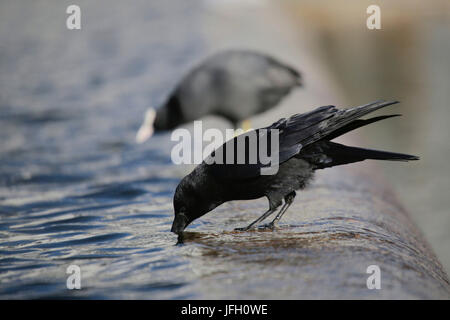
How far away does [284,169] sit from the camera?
4539 mm

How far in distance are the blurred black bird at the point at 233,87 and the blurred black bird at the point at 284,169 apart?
3.29 metres

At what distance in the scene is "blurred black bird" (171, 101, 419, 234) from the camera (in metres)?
4.38

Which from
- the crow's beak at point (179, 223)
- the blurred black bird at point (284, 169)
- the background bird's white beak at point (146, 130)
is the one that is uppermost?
the background bird's white beak at point (146, 130)

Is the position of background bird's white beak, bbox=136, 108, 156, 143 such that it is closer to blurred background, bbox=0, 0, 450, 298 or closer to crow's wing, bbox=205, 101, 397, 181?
blurred background, bbox=0, 0, 450, 298

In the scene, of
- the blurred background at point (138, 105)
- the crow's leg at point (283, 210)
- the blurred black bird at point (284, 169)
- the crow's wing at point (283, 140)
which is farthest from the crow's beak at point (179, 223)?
the crow's leg at point (283, 210)

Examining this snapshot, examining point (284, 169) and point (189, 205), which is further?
point (189, 205)

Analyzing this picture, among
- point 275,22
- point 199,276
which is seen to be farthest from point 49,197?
point 275,22

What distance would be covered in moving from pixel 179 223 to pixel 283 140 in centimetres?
84

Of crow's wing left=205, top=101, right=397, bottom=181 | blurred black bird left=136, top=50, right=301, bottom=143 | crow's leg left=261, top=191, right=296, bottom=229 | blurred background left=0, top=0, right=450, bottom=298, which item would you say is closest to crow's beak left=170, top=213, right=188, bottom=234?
blurred background left=0, top=0, right=450, bottom=298

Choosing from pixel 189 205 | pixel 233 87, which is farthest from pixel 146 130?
pixel 189 205

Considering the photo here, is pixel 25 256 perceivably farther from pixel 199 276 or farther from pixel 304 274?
pixel 304 274

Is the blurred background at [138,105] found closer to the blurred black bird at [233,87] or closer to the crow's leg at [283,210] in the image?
the blurred black bird at [233,87]

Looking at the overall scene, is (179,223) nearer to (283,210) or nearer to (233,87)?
(283,210)

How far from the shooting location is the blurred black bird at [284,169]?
4.38 meters
